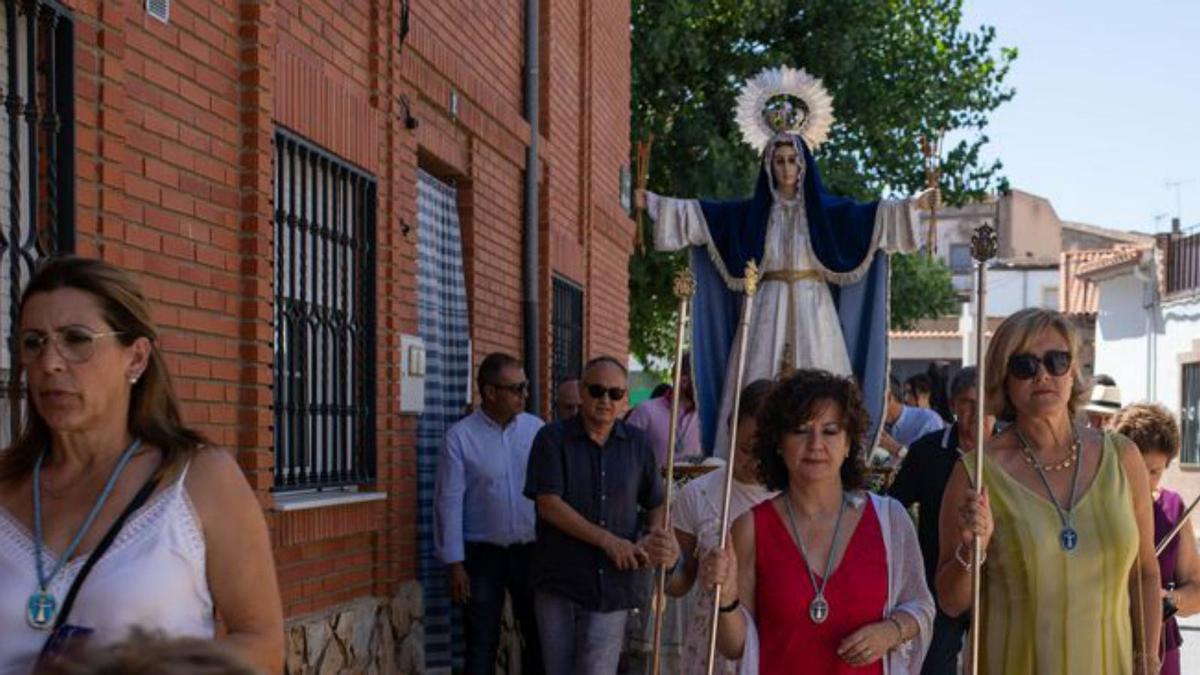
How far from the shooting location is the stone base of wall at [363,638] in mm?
7895

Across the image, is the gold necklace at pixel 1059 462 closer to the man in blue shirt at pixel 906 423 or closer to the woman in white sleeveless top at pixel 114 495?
the woman in white sleeveless top at pixel 114 495

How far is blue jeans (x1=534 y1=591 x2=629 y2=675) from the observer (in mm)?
7961

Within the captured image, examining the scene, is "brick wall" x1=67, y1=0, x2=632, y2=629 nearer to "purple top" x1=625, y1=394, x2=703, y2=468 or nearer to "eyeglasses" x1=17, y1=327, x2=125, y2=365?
"purple top" x1=625, y1=394, x2=703, y2=468

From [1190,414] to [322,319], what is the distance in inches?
1009

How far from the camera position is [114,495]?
3658 millimetres

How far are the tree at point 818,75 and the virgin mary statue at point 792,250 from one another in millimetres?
12970

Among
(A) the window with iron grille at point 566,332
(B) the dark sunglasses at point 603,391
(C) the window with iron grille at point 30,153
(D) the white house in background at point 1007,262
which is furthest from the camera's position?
(D) the white house in background at point 1007,262

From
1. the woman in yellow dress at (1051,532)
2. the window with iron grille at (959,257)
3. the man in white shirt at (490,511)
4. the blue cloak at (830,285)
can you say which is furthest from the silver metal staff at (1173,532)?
the window with iron grille at (959,257)

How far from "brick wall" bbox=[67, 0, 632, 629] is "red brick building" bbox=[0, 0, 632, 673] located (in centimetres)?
1

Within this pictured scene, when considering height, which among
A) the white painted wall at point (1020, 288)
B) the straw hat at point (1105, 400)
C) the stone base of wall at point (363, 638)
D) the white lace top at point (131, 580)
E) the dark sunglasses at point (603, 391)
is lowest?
the stone base of wall at point (363, 638)

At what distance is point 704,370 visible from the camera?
1009 cm

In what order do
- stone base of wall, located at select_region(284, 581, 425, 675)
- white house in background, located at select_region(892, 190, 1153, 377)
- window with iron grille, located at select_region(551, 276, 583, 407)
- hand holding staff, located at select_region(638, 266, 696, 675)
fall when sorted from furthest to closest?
white house in background, located at select_region(892, 190, 1153, 377) < window with iron grille, located at select_region(551, 276, 583, 407) < stone base of wall, located at select_region(284, 581, 425, 675) < hand holding staff, located at select_region(638, 266, 696, 675)

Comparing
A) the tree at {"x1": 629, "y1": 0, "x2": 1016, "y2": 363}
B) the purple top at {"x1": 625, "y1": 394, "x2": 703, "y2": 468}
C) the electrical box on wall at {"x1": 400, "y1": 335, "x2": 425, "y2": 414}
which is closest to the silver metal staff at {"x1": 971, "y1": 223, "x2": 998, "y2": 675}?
the electrical box on wall at {"x1": 400, "y1": 335, "x2": 425, "y2": 414}

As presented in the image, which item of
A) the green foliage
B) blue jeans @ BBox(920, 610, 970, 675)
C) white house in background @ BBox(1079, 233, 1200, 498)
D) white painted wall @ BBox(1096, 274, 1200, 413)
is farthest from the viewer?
white painted wall @ BBox(1096, 274, 1200, 413)
